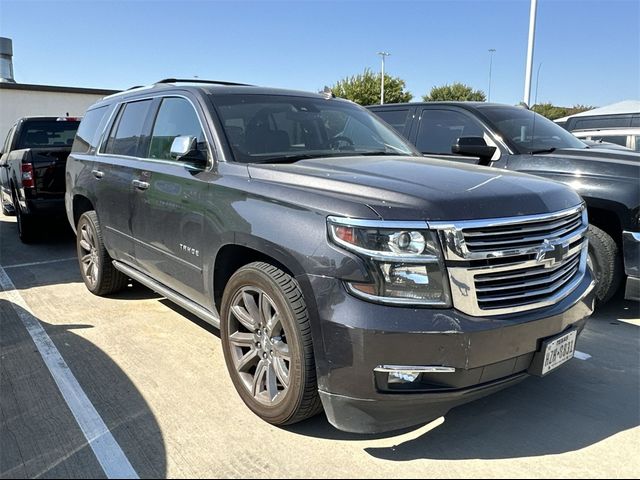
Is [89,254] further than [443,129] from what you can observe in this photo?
No

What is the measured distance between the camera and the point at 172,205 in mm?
3691

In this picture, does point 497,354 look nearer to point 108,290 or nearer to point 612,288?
point 612,288

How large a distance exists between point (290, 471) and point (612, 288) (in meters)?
3.57

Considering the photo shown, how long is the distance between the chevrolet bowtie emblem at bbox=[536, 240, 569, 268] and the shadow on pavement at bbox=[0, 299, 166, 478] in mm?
2173

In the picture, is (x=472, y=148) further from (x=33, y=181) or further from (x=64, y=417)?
→ (x=33, y=181)

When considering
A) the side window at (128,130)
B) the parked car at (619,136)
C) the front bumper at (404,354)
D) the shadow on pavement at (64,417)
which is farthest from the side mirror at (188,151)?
the parked car at (619,136)

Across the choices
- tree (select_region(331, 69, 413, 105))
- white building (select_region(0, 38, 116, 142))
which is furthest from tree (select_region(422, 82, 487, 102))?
white building (select_region(0, 38, 116, 142))

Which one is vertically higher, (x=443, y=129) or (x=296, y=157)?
(x=443, y=129)

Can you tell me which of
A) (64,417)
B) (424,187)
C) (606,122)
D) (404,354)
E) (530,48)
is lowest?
(64,417)

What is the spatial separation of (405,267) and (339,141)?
1.74 metres

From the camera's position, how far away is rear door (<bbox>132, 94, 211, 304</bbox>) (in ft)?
11.4

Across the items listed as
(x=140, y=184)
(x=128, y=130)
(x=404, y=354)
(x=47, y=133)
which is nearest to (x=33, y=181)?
(x=47, y=133)

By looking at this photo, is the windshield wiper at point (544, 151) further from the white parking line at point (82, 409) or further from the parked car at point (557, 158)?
the white parking line at point (82, 409)

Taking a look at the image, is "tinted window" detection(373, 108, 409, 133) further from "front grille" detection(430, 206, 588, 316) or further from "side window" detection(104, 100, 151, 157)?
"front grille" detection(430, 206, 588, 316)
